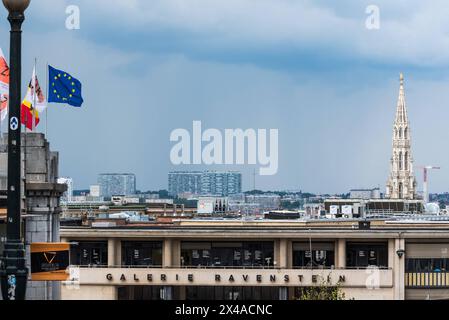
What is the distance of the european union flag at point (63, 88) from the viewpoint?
1810 inches

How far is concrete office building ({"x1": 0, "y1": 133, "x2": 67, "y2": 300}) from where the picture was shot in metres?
35.8

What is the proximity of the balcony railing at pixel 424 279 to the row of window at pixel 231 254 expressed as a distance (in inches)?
83.1

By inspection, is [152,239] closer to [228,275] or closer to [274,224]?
[228,275]

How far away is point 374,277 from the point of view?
84.2 m

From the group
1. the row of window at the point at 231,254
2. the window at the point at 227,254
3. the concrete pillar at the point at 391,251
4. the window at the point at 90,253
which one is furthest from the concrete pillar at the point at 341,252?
the window at the point at 90,253

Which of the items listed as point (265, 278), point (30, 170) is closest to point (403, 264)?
point (265, 278)

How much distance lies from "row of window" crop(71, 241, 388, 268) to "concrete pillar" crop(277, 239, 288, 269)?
62 centimetres

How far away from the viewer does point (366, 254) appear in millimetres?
86875

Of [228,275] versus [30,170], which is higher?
[30,170]

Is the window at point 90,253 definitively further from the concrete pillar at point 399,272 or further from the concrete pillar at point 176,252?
the concrete pillar at point 399,272

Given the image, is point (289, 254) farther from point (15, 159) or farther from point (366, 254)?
point (15, 159)

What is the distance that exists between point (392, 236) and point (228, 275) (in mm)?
11763

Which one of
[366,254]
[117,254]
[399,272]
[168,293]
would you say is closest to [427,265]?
[399,272]

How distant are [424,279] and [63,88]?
4618cm
